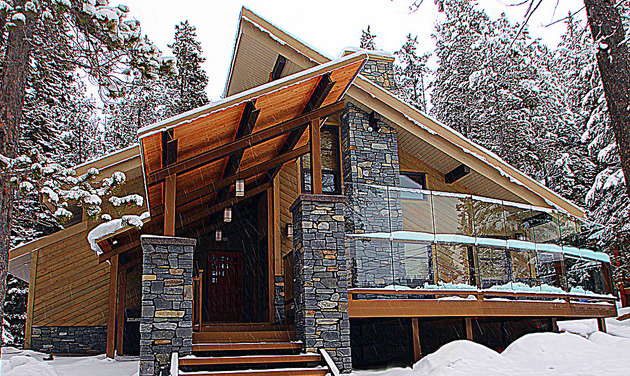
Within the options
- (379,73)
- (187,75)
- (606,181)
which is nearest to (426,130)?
(379,73)

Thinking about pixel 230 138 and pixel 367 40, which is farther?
pixel 367 40

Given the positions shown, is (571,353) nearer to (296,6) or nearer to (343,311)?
(343,311)

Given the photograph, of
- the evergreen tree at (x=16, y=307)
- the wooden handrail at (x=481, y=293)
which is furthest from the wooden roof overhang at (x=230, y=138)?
the evergreen tree at (x=16, y=307)

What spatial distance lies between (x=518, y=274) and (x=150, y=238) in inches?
247

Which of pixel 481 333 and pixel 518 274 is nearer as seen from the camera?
pixel 518 274

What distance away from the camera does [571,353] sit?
7.88 metres

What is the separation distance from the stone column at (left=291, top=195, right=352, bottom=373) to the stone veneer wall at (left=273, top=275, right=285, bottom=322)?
73.8 inches

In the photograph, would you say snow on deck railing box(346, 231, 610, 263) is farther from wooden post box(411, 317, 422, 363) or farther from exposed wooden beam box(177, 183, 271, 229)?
exposed wooden beam box(177, 183, 271, 229)

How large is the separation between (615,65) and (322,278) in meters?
4.49

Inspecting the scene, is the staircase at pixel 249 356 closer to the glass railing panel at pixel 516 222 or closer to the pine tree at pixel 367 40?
the glass railing panel at pixel 516 222

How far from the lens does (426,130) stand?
10750 mm

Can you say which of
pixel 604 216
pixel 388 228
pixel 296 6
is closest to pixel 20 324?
pixel 388 228

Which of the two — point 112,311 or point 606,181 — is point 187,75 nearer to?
point 112,311

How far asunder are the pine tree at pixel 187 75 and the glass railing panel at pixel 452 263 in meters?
15.1
